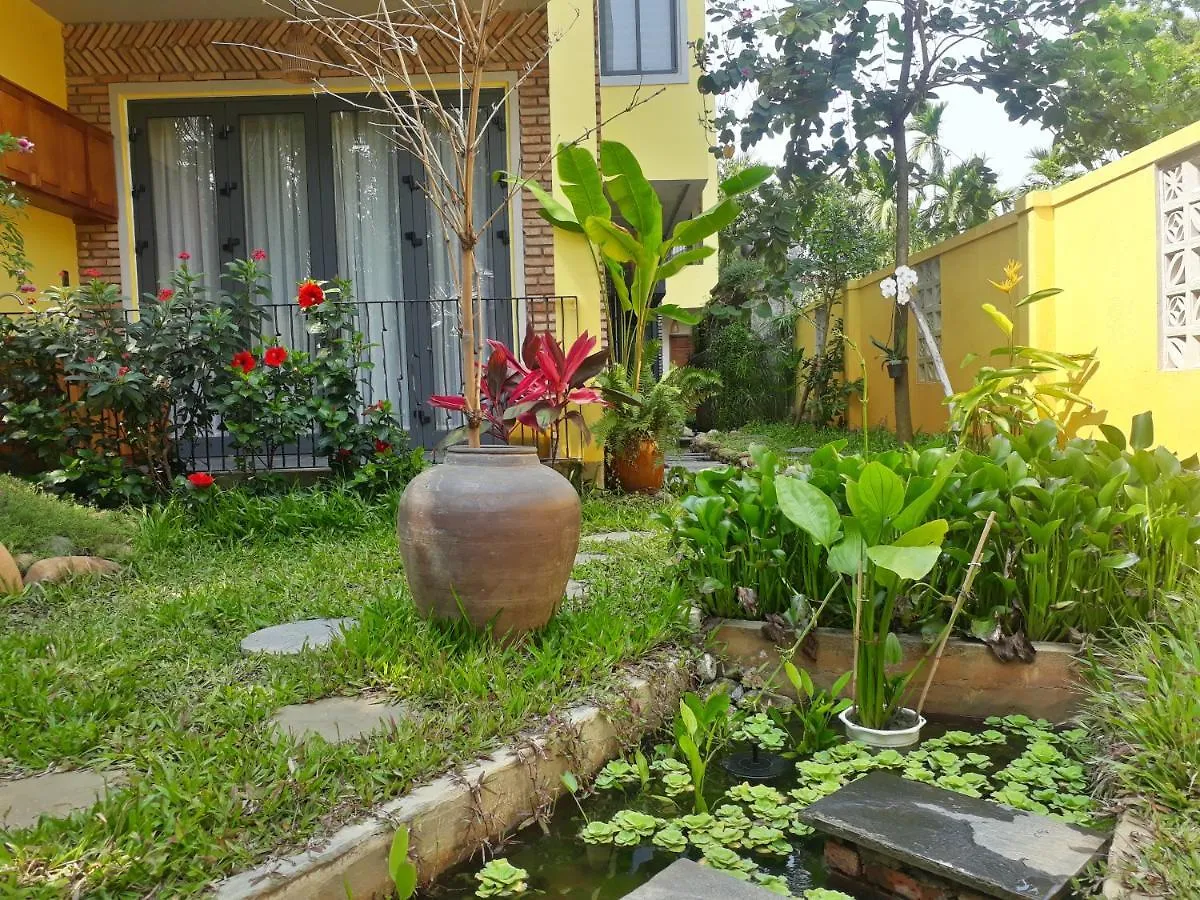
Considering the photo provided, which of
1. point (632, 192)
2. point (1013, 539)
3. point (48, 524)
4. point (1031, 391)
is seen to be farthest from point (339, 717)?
point (1031, 391)

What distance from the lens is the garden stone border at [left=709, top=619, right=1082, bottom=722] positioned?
3.13m

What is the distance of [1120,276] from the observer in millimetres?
5066

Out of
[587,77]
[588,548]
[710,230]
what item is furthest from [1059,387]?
[587,77]

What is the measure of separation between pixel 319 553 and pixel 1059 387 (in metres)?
4.80

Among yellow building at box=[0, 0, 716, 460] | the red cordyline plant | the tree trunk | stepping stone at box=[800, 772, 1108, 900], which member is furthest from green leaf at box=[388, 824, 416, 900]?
the tree trunk

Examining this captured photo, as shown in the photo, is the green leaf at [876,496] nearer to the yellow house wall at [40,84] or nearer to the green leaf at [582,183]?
the green leaf at [582,183]

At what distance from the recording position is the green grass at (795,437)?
8586mm

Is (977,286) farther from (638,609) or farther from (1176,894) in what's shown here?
(1176,894)

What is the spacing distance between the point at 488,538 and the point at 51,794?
1381 mm

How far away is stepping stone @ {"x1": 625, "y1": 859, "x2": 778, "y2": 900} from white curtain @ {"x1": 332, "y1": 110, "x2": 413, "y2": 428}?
580 centimetres

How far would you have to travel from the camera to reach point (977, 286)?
724 cm

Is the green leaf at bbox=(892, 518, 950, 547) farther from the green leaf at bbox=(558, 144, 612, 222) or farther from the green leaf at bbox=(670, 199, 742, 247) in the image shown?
the green leaf at bbox=(670, 199, 742, 247)

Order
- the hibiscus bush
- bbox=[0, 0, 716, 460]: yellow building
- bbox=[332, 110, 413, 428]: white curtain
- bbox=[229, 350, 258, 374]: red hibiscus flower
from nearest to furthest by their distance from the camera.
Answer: the hibiscus bush
bbox=[229, 350, 258, 374]: red hibiscus flower
bbox=[0, 0, 716, 460]: yellow building
bbox=[332, 110, 413, 428]: white curtain

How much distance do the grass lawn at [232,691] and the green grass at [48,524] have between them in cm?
27
